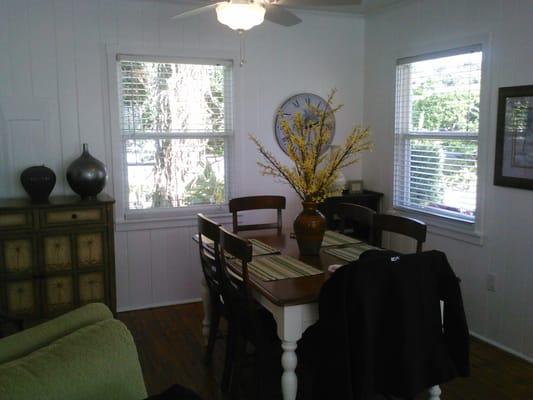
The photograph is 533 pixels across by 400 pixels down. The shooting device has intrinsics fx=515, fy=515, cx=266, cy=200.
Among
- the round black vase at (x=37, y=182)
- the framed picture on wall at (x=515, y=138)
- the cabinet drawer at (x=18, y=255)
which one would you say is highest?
the framed picture on wall at (x=515, y=138)

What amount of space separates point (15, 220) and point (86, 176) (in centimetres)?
56

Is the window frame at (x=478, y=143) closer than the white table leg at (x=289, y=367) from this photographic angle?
No

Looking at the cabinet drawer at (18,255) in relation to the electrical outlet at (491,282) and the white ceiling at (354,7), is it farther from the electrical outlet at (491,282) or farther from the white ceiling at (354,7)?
the electrical outlet at (491,282)

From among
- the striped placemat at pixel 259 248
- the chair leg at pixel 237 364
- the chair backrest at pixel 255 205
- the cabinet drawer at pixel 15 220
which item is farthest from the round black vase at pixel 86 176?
the chair leg at pixel 237 364

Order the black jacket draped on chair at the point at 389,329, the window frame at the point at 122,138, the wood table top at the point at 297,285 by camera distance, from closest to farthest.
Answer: the black jacket draped on chair at the point at 389,329 < the wood table top at the point at 297,285 < the window frame at the point at 122,138

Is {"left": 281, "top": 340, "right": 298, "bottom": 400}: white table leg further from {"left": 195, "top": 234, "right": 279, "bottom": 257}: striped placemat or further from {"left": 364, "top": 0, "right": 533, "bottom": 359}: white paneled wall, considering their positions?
{"left": 364, "top": 0, "right": 533, "bottom": 359}: white paneled wall

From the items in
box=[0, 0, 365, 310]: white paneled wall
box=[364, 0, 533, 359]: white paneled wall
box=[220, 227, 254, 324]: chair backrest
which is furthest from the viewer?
box=[0, 0, 365, 310]: white paneled wall

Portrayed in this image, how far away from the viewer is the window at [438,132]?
3.73m

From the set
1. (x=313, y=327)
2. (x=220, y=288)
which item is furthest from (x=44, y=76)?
(x=313, y=327)

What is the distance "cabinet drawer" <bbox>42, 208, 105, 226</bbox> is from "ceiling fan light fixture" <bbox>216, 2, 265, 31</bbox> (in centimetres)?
176

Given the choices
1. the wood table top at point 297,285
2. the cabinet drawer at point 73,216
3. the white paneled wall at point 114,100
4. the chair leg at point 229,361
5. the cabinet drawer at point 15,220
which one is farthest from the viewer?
the white paneled wall at point 114,100

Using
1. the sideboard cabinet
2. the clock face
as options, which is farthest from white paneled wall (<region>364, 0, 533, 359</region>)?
the sideboard cabinet

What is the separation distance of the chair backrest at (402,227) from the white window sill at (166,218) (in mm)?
1682

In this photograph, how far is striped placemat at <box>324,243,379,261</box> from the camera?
2.88 m
